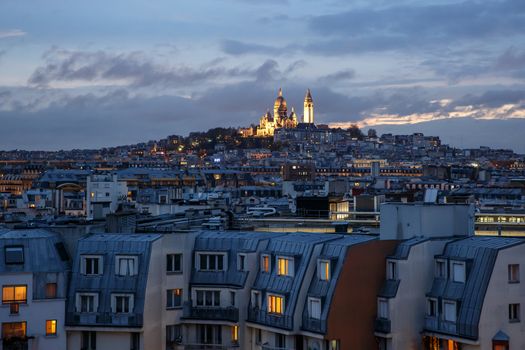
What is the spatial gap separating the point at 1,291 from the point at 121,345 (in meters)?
2.56

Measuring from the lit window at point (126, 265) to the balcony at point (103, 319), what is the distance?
817 mm

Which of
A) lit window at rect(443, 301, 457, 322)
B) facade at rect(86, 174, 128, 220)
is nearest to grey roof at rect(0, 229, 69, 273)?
lit window at rect(443, 301, 457, 322)

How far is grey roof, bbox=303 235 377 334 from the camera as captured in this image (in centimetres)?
1947

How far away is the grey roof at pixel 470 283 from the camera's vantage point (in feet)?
60.8

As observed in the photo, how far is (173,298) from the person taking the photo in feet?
70.3

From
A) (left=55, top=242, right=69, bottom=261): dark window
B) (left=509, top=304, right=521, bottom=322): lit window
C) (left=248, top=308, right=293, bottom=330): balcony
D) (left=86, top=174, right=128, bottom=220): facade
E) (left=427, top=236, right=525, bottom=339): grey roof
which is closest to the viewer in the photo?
(left=427, top=236, right=525, bottom=339): grey roof

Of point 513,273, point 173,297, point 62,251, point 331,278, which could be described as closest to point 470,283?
Answer: point 513,273

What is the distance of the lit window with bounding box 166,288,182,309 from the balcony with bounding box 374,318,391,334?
408 cm

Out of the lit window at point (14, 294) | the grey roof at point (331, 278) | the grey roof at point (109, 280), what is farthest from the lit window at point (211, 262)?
the lit window at point (14, 294)

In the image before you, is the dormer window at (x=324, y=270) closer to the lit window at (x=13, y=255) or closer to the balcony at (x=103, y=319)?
the balcony at (x=103, y=319)

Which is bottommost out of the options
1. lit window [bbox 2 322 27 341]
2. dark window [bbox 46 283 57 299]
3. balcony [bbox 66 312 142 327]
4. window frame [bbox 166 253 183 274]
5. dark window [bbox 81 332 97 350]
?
dark window [bbox 81 332 97 350]

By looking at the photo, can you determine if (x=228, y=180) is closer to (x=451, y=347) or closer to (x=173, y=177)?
(x=173, y=177)

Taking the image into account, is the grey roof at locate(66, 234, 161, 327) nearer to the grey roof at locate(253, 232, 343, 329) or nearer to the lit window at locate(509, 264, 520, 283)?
the grey roof at locate(253, 232, 343, 329)

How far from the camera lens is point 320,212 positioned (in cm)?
4762
